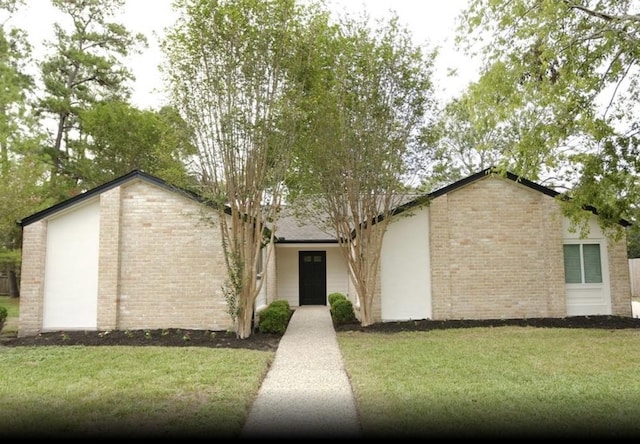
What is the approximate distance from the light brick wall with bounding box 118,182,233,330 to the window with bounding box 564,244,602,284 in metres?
9.19

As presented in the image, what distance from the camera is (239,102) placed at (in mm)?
9305

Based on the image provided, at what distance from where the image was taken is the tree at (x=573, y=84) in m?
9.60

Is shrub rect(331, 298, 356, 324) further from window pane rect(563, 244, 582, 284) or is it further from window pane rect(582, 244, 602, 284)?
window pane rect(582, 244, 602, 284)

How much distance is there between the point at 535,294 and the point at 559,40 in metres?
6.34

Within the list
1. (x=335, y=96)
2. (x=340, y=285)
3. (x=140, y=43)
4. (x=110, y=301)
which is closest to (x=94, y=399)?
(x=110, y=301)

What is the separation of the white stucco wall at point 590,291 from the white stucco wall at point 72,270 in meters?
12.2

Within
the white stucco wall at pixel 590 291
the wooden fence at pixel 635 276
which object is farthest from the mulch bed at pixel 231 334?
the wooden fence at pixel 635 276

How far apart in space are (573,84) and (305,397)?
9.19m

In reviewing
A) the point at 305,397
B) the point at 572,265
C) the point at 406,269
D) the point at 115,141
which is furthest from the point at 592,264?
the point at 115,141

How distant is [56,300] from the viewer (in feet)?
34.1

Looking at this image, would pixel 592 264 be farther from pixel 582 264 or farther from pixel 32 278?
pixel 32 278

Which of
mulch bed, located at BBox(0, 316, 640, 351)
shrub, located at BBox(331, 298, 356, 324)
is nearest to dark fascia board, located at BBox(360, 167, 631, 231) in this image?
shrub, located at BBox(331, 298, 356, 324)

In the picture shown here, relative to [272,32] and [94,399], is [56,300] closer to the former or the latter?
[94,399]

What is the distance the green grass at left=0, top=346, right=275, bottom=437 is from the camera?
4402 mm
